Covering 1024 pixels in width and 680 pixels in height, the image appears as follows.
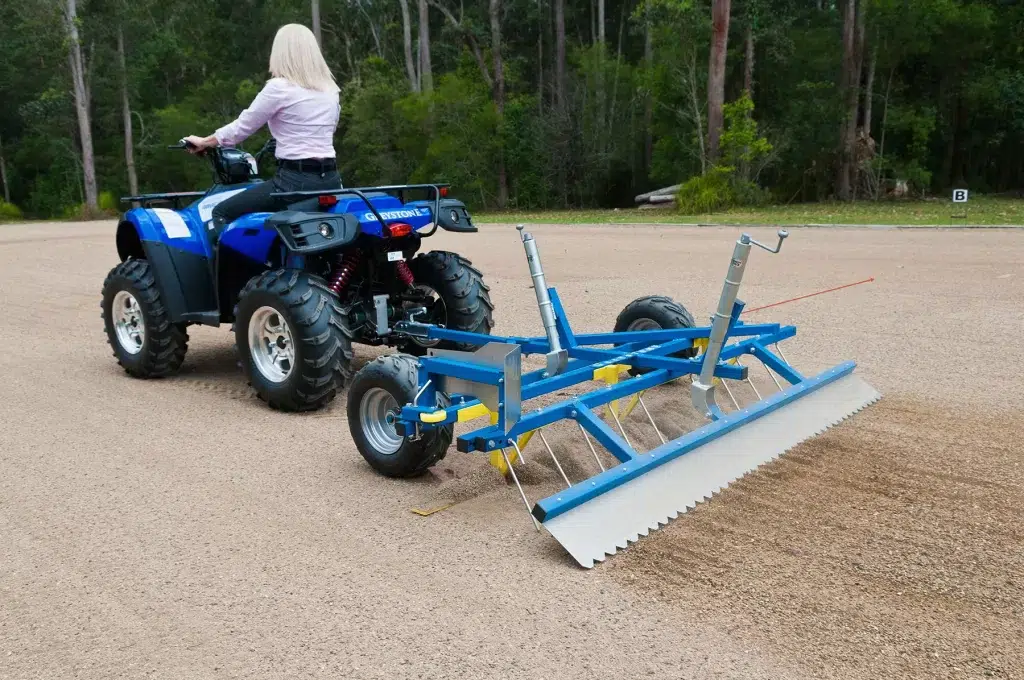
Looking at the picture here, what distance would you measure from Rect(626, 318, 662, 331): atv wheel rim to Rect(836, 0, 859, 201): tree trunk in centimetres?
3133

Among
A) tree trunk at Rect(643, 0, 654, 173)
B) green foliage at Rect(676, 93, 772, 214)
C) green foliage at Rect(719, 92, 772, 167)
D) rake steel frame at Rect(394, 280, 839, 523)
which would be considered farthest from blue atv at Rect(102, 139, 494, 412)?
tree trunk at Rect(643, 0, 654, 173)

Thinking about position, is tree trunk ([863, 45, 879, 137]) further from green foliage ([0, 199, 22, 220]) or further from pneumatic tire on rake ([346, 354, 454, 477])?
green foliage ([0, 199, 22, 220])

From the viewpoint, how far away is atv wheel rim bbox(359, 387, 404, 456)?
428 cm

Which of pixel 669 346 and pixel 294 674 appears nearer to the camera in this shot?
pixel 294 674

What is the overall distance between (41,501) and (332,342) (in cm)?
169

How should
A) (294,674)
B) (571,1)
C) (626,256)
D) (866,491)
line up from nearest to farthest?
(294,674) → (866,491) → (626,256) → (571,1)

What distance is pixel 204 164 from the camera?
182ft

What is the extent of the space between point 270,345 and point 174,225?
1293 mm

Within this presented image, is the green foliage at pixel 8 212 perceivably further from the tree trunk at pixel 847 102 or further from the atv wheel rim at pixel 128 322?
the atv wheel rim at pixel 128 322

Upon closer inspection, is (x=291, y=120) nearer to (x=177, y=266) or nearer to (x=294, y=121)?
(x=294, y=121)

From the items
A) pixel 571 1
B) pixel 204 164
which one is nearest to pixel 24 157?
pixel 204 164

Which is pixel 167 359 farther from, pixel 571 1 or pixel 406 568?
pixel 571 1

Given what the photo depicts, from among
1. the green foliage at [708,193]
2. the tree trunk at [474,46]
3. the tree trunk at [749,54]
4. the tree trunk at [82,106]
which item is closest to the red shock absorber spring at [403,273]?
the green foliage at [708,193]

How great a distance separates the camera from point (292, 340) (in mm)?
5332
